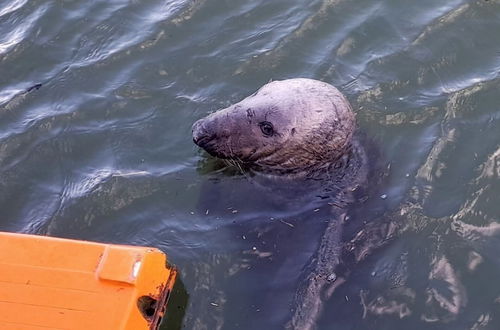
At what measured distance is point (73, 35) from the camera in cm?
855

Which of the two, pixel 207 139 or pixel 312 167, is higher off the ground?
pixel 207 139

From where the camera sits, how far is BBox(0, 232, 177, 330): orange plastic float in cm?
436

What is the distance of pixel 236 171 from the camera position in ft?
20.5

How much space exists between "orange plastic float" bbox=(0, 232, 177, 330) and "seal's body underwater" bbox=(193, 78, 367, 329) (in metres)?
1.53

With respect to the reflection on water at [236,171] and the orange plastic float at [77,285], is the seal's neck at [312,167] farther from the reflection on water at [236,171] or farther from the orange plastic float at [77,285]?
the orange plastic float at [77,285]

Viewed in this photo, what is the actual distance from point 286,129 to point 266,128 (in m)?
0.17

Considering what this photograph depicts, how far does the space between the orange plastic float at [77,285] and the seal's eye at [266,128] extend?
1558mm

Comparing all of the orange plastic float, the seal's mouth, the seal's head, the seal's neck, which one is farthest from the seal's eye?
the orange plastic float

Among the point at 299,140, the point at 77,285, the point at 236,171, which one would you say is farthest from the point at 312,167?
the point at 77,285

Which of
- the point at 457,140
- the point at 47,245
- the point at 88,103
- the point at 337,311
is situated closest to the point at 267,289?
the point at 337,311

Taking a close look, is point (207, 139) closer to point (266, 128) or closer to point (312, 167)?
point (266, 128)

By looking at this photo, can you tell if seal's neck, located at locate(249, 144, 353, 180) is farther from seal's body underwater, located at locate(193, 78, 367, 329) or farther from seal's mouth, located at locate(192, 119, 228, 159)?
seal's mouth, located at locate(192, 119, 228, 159)

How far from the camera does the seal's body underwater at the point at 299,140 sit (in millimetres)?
5730

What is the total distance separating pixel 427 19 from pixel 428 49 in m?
0.60
